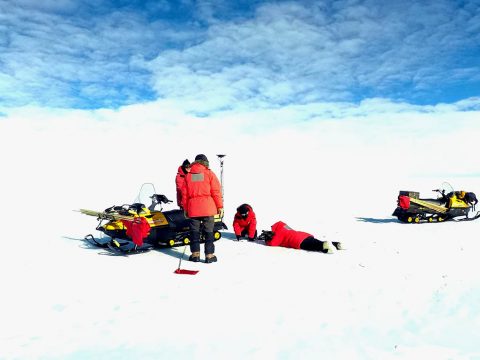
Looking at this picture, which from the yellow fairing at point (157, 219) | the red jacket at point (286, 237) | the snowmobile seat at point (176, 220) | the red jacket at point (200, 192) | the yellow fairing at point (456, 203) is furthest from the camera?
the yellow fairing at point (456, 203)

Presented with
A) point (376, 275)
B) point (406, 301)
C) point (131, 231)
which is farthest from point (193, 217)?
point (406, 301)

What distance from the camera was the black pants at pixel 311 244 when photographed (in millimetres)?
7570

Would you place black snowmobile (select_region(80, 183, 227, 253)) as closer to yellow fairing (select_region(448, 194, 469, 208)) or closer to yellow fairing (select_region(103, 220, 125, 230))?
Result: yellow fairing (select_region(103, 220, 125, 230))

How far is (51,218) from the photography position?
514 inches

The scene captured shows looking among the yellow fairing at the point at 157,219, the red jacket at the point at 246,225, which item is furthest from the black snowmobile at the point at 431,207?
the yellow fairing at the point at 157,219

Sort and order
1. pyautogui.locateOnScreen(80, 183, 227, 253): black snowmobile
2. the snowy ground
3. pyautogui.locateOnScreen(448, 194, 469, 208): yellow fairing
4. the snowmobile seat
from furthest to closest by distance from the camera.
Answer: pyautogui.locateOnScreen(448, 194, 469, 208): yellow fairing, the snowmobile seat, pyautogui.locateOnScreen(80, 183, 227, 253): black snowmobile, the snowy ground

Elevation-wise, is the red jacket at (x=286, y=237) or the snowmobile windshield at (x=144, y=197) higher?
the snowmobile windshield at (x=144, y=197)

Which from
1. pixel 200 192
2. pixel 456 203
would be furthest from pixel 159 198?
pixel 456 203

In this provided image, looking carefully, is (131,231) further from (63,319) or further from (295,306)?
(295,306)

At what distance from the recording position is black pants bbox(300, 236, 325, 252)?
24.8ft

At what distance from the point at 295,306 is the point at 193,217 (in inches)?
108

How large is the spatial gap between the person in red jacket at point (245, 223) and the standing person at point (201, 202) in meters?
2.01

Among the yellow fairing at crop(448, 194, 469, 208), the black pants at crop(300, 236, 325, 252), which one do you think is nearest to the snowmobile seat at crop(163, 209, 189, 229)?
the black pants at crop(300, 236, 325, 252)

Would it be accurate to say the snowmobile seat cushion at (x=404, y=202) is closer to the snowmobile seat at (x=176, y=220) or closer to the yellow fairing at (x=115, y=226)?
the snowmobile seat at (x=176, y=220)
